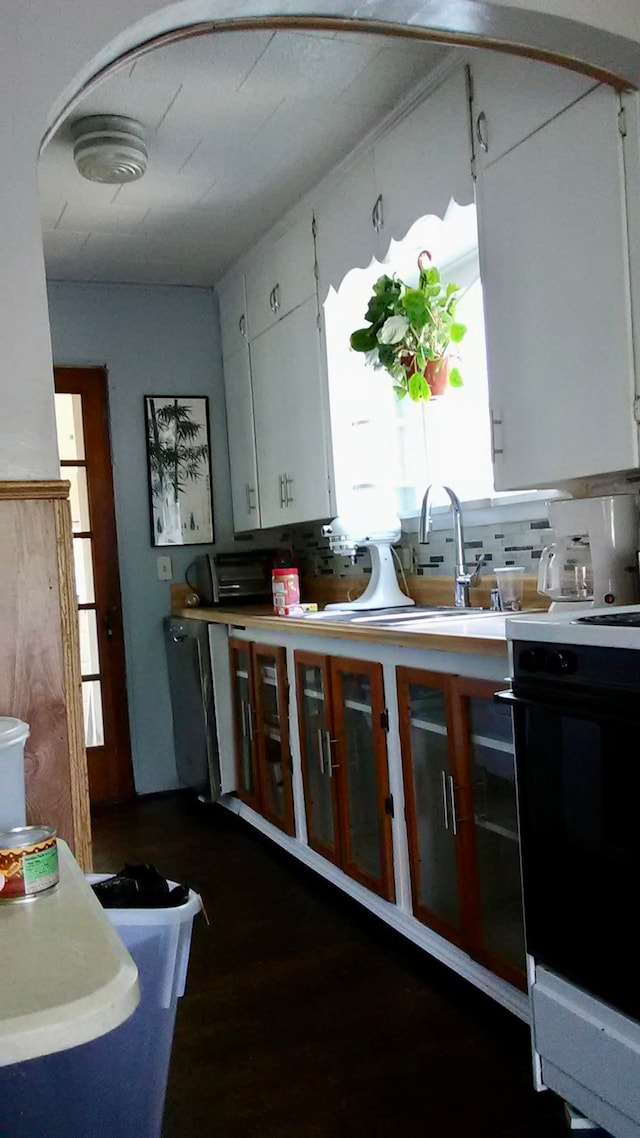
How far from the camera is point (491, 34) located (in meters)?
1.74

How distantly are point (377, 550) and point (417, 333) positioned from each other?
80cm

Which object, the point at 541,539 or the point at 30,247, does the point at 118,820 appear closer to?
the point at 541,539

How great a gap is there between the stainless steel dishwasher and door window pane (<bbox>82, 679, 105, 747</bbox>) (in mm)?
336

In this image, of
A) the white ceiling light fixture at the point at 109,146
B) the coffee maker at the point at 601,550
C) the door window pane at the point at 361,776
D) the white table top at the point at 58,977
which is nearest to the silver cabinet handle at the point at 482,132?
the coffee maker at the point at 601,550

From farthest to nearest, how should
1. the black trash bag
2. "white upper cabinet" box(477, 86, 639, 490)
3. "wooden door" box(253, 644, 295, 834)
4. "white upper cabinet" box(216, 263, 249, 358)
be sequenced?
"white upper cabinet" box(216, 263, 249, 358), "wooden door" box(253, 644, 295, 834), "white upper cabinet" box(477, 86, 639, 490), the black trash bag

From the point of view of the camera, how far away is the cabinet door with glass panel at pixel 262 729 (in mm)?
3244

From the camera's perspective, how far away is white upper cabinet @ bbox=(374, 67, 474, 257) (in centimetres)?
245

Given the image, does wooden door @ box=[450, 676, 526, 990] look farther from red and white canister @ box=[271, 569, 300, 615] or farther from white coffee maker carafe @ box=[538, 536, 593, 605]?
red and white canister @ box=[271, 569, 300, 615]

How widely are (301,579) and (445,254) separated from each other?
1.82m

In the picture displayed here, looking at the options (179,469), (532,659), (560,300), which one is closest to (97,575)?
(179,469)

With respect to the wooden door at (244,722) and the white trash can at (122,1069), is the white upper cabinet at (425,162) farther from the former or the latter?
the white trash can at (122,1069)

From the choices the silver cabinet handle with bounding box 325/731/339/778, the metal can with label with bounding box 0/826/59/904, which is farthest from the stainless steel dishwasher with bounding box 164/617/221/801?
the metal can with label with bounding box 0/826/59/904

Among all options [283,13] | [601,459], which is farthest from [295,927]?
[283,13]

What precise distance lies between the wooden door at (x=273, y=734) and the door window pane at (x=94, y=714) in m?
1.09
